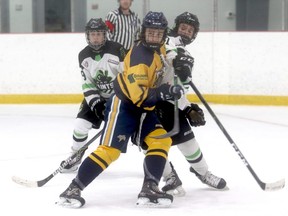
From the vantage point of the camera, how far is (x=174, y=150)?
169 inches

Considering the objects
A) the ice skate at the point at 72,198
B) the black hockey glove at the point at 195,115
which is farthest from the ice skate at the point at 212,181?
the ice skate at the point at 72,198

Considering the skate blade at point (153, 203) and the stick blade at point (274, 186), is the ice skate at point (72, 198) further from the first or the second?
the stick blade at point (274, 186)

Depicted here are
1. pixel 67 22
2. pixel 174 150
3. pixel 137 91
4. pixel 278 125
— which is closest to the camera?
pixel 137 91

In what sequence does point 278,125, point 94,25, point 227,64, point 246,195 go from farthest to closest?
point 227,64 → point 278,125 → point 94,25 → point 246,195

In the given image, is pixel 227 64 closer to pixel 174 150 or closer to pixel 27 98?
pixel 27 98

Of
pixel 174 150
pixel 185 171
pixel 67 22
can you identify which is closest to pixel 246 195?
pixel 185 171

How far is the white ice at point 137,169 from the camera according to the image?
281 cm

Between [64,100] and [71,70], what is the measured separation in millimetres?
288

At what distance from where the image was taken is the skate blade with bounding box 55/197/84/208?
277 cm

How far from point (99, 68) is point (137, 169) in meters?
0.59

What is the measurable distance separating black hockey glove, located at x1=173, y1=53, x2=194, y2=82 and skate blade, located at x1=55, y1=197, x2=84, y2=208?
645 mm

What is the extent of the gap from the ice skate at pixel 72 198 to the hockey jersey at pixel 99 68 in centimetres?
70

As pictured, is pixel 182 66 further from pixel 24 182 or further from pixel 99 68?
pixel 24 182

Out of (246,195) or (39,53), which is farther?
(39,53)
